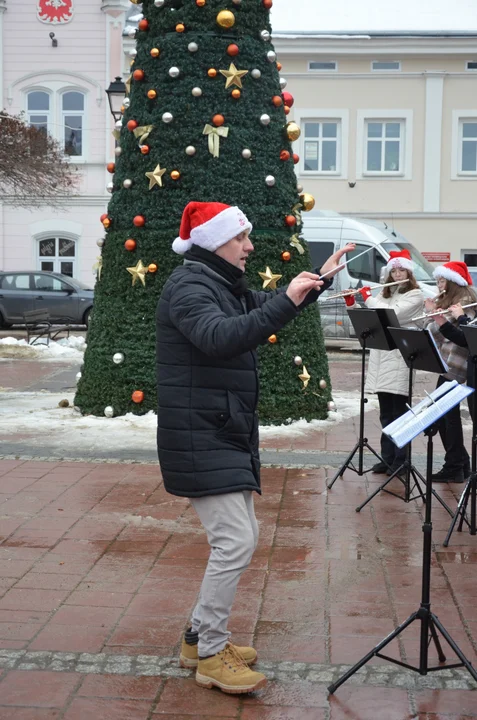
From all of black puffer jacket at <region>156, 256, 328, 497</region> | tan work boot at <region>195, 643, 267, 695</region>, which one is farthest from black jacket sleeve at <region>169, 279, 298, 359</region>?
tan work boot at <region>195, 643, 267, 695</region>

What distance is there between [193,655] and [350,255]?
1650 cm

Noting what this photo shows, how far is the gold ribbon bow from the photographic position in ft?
31.1

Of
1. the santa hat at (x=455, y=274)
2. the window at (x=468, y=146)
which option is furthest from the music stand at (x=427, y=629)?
the window at (x=468, y=146)

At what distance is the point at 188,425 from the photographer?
12.6 feet

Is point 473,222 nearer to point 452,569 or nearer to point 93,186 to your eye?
point 93,186

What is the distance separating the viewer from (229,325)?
3.64 meters

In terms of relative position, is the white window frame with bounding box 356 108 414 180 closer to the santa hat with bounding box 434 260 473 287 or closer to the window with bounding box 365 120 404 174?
the window with bounding box 365 120 404 174

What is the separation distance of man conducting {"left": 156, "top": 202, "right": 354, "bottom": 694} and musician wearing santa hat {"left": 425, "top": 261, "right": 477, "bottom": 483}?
10.7ft

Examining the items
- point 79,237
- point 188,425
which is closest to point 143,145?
point 188,425

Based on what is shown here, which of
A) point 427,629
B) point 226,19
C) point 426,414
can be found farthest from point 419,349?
point 226,19

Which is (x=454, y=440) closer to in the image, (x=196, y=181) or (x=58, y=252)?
(x=196, y=181)

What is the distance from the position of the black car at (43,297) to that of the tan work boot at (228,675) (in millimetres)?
19477

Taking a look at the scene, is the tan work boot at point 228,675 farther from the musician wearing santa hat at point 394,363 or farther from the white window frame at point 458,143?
the white window frame at point 458,143

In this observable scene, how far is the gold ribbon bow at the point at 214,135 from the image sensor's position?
31.1ft
